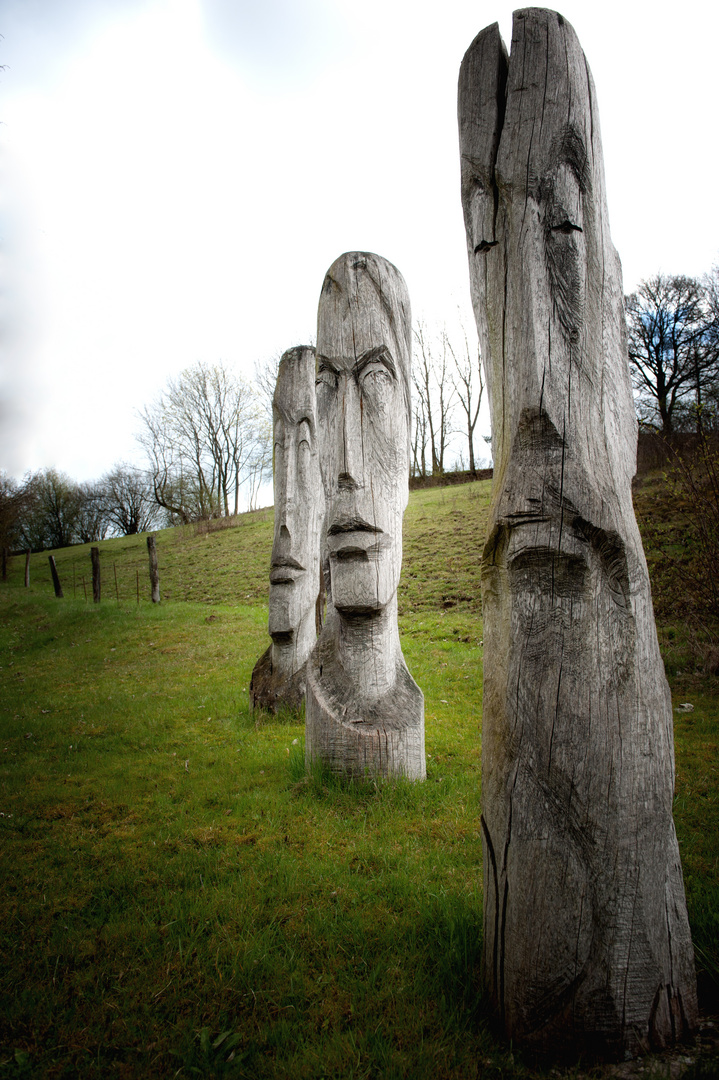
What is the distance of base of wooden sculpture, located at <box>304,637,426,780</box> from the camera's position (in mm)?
3986

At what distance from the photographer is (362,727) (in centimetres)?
403

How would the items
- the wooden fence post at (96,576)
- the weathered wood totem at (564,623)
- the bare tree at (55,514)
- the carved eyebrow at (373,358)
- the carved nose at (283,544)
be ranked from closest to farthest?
the weathered wood totem at (564,623)
the carved eyebrow at (373,358)
the carved nose at (283,544)
the wooden fence post at (96,576)
the bare tree at (55,514)

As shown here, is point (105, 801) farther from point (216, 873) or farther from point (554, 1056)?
point (554, 1056)

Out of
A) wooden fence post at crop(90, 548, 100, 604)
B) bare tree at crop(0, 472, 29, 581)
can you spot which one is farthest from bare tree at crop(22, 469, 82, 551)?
wooden fence post at crop(90, 548, 100, 604)

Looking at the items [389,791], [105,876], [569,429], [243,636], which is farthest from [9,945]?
[243,636]

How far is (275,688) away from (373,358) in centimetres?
374

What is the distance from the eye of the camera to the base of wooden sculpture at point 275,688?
20.1 feet

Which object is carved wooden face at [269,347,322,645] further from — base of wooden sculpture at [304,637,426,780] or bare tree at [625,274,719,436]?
bare tree at [625,274,719,436]

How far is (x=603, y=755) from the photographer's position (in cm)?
178

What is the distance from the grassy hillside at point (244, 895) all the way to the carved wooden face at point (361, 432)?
1465 mm

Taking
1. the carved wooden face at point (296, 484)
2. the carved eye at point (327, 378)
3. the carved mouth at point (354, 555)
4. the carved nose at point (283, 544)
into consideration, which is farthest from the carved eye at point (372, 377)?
the carved nose at point (283, 544)

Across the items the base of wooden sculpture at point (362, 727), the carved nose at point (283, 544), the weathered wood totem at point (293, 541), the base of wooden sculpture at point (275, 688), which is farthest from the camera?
the carved nose at point (283, 544)

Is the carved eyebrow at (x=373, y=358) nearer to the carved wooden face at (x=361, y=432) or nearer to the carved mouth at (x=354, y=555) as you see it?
the carved wooden face at (x=361, y=432)

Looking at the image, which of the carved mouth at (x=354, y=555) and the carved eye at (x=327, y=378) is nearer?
the carved mouth at (x=354, y=555)
